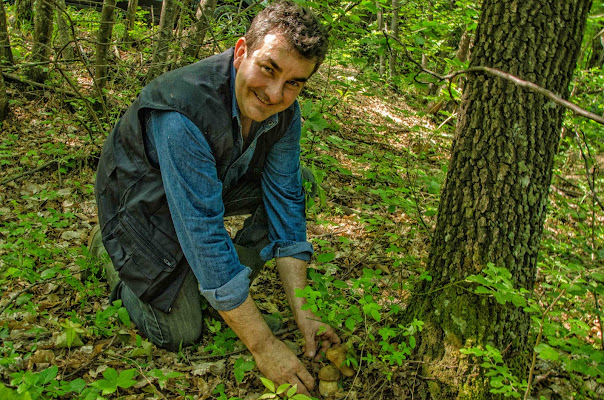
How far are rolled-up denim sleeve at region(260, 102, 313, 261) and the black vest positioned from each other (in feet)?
0.26

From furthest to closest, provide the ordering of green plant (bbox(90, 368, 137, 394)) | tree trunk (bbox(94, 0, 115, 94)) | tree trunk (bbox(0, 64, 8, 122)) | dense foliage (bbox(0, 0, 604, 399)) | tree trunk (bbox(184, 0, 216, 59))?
1. tree trunk (bbox(184, 0, 216, 59))
2. tree trunk (bbox(94, 0, 115, 94))
3. tree trunk (bbox(0, 64, 8, 122))
4. dense foliage (bbox(0, 0, 604, 399))
5. green plant (bbox(90, 368, 137, 394))

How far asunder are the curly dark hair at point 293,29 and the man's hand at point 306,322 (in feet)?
3.64

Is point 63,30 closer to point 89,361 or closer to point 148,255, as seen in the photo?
point 148,255

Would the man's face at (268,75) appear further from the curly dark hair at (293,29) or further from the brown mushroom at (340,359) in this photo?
the brown mushroom at (340,359)

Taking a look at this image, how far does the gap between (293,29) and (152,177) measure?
3.28ft

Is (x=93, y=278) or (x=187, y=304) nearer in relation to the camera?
(x=187, y=304)

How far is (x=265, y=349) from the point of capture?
6.57 feet

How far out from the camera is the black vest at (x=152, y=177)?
197cm

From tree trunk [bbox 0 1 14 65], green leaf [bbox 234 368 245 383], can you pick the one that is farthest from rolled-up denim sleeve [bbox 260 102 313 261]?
tree trunk [bbox 0 1 14 65]

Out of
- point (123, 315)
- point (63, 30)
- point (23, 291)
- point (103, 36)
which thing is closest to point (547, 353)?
point (123, 315)

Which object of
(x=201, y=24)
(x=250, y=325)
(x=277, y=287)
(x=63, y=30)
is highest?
(x=201, y=24)

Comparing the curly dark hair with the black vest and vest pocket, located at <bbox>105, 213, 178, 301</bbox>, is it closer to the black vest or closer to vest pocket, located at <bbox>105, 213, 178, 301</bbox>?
the black vest

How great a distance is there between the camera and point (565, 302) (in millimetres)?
2725

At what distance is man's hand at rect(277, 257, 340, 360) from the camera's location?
223 centimetres
